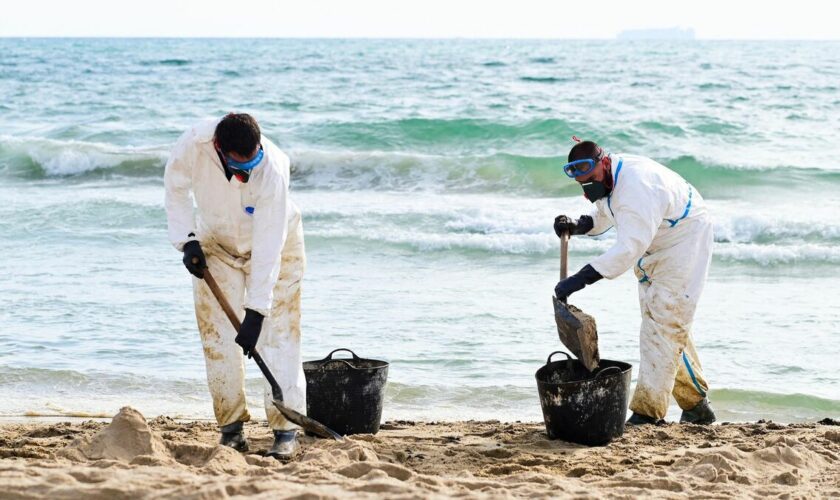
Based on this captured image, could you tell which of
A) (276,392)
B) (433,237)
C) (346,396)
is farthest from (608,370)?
(433,237)

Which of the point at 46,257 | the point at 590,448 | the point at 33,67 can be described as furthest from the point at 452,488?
the point at 33,67

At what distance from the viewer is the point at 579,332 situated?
4.96 m

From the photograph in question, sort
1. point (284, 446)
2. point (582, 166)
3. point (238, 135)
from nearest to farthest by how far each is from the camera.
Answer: point (238, 135) < point (284, 446) < point (582, 166)

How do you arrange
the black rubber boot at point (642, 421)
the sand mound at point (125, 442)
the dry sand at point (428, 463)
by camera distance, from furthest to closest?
the black rubber boot at point (642, 421) < the sand mound at point (125, 442) < the dry sand at point (428, 463)

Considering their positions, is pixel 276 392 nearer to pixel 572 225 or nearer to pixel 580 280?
pixel 580 280

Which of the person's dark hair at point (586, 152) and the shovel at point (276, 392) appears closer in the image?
the shovel at point (276, 392)

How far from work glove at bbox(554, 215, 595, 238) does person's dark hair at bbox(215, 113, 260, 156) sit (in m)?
1.96

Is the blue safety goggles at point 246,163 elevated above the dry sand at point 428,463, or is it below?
above

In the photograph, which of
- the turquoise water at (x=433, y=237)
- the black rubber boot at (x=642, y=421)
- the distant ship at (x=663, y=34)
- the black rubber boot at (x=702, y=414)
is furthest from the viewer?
the distant ship at (x=663, y=34)

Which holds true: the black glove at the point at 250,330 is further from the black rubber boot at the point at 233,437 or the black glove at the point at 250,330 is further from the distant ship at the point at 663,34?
the distant ship at the point at 663,34

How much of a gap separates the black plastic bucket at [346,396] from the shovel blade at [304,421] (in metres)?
0.31

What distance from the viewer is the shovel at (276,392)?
14.6 ft

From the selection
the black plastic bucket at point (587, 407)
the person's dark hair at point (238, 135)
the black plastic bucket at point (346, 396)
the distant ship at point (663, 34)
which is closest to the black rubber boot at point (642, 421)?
the black plastic bucket at point (587, 407)

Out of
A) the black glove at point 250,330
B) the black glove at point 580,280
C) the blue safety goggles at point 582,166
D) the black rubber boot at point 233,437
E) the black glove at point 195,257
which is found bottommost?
the black rubber boot at point 233,437
